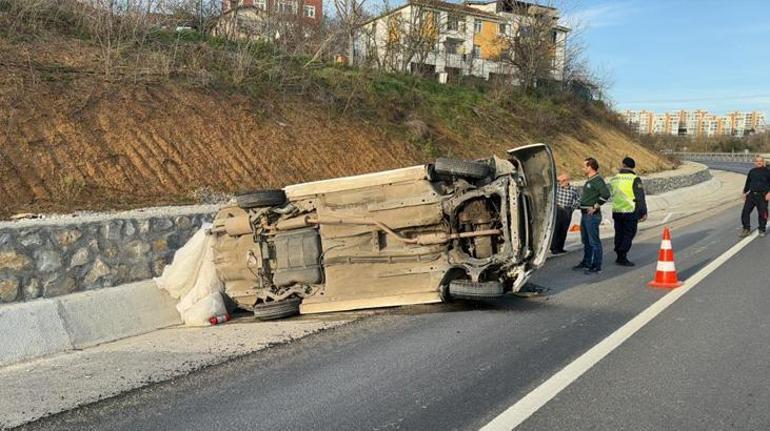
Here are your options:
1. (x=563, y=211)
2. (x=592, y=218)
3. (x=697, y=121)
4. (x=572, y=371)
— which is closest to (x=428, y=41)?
(x=563, y=211)

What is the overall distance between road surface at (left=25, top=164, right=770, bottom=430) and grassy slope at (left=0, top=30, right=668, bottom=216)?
5.20 m

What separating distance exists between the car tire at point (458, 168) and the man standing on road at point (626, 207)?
396 cm

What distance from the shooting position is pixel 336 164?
14.6m

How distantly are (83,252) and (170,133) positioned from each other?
225 inches

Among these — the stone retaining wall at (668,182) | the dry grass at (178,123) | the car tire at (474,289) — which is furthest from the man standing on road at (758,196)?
the stone retaining wall at (668,182)

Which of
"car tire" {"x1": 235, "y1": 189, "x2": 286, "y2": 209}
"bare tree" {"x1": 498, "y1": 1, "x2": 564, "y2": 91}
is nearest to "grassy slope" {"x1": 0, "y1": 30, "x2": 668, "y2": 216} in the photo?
"car tire" {"x1": 235, "y1": 189, "x2": 286, "y2": 209}

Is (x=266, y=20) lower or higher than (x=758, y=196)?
higher

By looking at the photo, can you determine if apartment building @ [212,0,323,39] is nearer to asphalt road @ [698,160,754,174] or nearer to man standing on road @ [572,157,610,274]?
man standing on road @ [572,157,610,274]

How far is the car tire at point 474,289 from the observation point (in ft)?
20.8

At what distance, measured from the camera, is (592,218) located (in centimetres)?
928

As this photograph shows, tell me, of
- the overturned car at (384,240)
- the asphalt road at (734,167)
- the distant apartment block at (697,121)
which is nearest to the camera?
the overturned car at (384,240)

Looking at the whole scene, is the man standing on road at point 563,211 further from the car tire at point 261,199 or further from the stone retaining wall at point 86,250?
the stone retaining wall at point 86,250

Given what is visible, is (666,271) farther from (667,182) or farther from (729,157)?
(729,157)

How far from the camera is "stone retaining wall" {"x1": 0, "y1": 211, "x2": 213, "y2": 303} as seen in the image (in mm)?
5812
